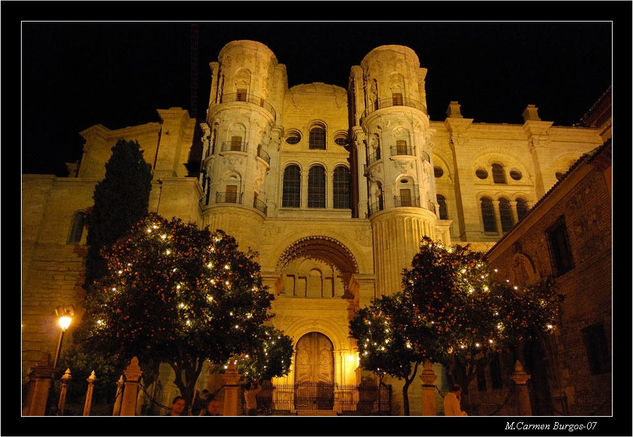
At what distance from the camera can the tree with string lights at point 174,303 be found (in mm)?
13312

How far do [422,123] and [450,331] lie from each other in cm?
1945

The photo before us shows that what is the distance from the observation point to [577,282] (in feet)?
44.0

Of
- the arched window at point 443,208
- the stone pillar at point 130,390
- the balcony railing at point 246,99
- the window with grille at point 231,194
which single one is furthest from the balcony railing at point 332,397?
the balcony railing at point 246,99

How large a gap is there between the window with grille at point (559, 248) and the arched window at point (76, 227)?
72.1ft

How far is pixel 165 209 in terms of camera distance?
23.3 metres

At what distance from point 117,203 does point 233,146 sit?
1036cm

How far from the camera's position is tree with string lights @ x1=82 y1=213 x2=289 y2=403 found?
43.7ft

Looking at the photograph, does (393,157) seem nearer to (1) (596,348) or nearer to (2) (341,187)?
(2) (341,187)

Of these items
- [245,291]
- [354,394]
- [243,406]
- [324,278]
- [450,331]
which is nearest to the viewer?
[450,331]

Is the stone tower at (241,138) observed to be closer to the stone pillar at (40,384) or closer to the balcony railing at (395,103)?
the balcony railing at (395,103)

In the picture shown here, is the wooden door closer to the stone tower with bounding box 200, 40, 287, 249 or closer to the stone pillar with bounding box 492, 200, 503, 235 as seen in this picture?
the stone tower with bounding box 200, 40, 287, 249

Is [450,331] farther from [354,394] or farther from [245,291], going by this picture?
[354,394]

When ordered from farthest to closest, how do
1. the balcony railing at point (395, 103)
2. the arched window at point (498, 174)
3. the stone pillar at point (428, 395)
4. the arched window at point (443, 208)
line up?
the arched window at point (498, 174), the arched window at point (443, 208), the balcony railing at point (395, 103), the stone pillar at point (428, 395)

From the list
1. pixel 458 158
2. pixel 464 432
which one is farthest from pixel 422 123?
pixel 464 432
